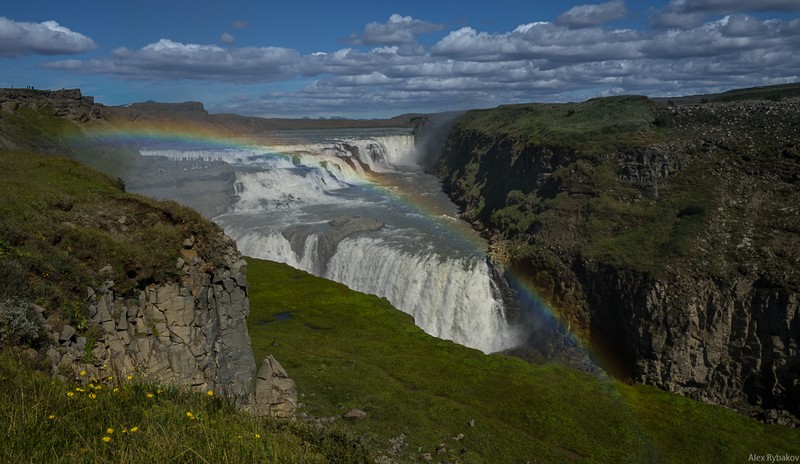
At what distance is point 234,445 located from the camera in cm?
789

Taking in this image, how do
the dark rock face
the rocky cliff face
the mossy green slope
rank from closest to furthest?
the rocky cliff face
the mossy green slope
the dark rock face

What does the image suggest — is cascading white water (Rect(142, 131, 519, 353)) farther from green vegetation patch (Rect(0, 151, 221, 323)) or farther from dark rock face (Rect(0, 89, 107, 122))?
green vegetation patch (Rect(0, 151, 221, 323))

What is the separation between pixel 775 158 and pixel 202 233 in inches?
1616

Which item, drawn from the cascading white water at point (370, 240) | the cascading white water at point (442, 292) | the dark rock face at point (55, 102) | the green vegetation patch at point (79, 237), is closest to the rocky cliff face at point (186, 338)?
the green vegetation patch at point (79, 237)

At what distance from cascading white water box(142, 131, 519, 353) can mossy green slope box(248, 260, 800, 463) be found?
729 cm

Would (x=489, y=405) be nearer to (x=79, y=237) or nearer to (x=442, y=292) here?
(x=442, y=292)

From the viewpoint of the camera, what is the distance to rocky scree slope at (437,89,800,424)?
32094mm

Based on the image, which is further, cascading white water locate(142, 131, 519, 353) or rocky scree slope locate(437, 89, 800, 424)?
cascading white water locate(142, 131, 519, 353)

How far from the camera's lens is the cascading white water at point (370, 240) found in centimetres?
4334

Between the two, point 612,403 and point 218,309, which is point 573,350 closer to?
point 612,403

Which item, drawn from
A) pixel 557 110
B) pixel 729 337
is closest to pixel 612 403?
pixel 729 337

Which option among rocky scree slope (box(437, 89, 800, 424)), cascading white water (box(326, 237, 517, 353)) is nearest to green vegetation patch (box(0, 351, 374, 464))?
rocky scree slope (box(437, 89, 800, 424))

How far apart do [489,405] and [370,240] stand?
86.2 feet

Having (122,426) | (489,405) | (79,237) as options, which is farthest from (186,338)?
(489,405)
